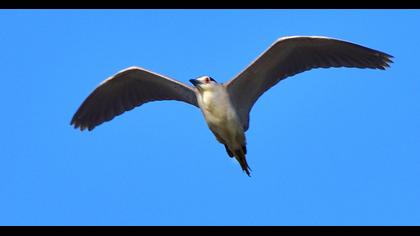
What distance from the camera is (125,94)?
38.0 feet

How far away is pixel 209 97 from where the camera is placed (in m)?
10.4

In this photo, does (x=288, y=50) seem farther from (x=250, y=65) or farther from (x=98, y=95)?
(x=98, y=95)

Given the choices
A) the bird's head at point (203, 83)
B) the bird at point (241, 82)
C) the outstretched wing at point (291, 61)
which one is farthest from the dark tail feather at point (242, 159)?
the bird's head at point (203, 83)

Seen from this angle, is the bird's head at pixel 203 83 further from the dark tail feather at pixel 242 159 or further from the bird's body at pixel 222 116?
the dark tail feather at pixel 242 159

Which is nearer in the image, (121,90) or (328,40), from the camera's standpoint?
(328,40)

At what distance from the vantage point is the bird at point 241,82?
10.4m

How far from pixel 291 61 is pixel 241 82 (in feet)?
2.45

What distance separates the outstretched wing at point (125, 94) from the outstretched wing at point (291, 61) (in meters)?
0.72

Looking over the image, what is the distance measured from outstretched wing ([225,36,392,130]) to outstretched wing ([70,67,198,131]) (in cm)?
72

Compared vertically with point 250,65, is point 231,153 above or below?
below
